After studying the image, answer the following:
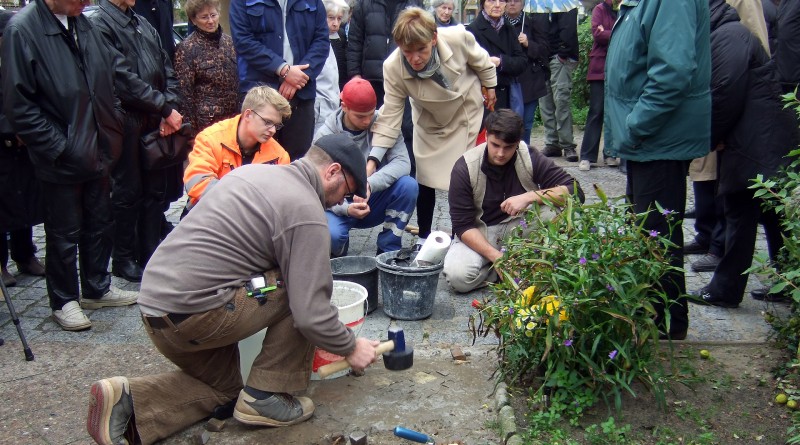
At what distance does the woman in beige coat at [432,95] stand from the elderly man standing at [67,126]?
1.84 m

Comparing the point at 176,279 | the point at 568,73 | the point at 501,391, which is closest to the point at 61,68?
the point at 176,279

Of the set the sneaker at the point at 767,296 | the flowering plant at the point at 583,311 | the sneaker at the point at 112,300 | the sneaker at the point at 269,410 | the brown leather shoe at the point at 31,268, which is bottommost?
the brown leather shoe at the point at 31,268

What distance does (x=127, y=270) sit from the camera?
5.60 meters

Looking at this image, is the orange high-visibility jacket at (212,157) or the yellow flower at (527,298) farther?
the orange high-visibility jacket at (212,157)

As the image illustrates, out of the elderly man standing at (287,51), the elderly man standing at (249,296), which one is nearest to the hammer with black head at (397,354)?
the elderly man standing at (249,296)

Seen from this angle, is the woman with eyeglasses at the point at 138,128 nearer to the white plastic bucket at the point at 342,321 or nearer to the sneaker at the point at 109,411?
the white plastic bucket at the point at 342,321

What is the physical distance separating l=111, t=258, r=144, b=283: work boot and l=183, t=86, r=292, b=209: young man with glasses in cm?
97

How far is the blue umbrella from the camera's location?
28.7ft

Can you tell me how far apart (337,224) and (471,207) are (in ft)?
3.26

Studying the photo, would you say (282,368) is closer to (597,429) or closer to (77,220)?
(597,429)

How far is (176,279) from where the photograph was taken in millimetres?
3217

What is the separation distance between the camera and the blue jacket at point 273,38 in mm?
5980

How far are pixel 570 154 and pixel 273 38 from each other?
4708 mm

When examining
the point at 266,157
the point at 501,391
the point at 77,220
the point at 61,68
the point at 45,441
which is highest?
the point at 61,68
